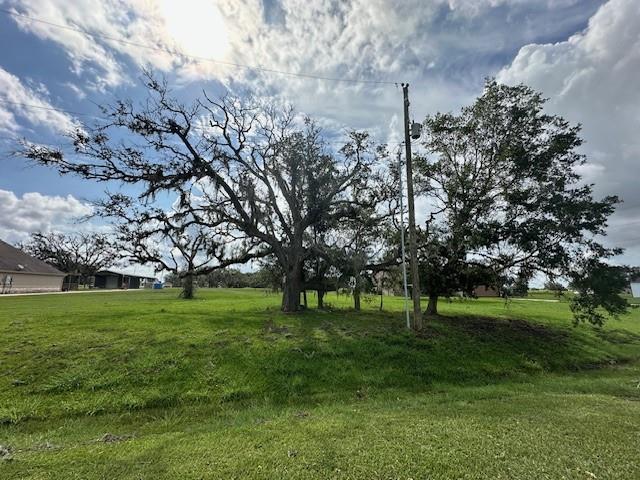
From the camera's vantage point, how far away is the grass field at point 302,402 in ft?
11.4

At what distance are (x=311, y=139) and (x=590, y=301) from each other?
13.1m

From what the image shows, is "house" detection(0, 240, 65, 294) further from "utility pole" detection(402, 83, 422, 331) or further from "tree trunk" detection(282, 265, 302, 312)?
"utility pole" detection(402, 83, 422, 331)

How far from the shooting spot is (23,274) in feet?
114

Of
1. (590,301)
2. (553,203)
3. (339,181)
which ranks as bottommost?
(590,301)

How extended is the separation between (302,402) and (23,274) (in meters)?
42.5

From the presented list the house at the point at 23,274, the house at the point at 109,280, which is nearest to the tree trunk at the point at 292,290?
the house at the point at 23,274

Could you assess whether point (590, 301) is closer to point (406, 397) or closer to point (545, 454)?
point (406, 397)

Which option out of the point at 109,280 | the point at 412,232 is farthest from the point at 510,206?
the point at 109,280

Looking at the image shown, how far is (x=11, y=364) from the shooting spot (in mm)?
6891

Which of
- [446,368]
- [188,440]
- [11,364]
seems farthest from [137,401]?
[446,368]

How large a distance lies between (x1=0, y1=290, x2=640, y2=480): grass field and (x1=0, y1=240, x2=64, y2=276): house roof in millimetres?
29439

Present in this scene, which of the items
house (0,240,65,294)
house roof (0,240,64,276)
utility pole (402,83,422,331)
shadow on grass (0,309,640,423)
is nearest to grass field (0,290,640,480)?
shadow on grass (0,309,640,423)

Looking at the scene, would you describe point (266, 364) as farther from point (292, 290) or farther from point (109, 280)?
point (109, 280)

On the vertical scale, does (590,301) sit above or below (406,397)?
above
